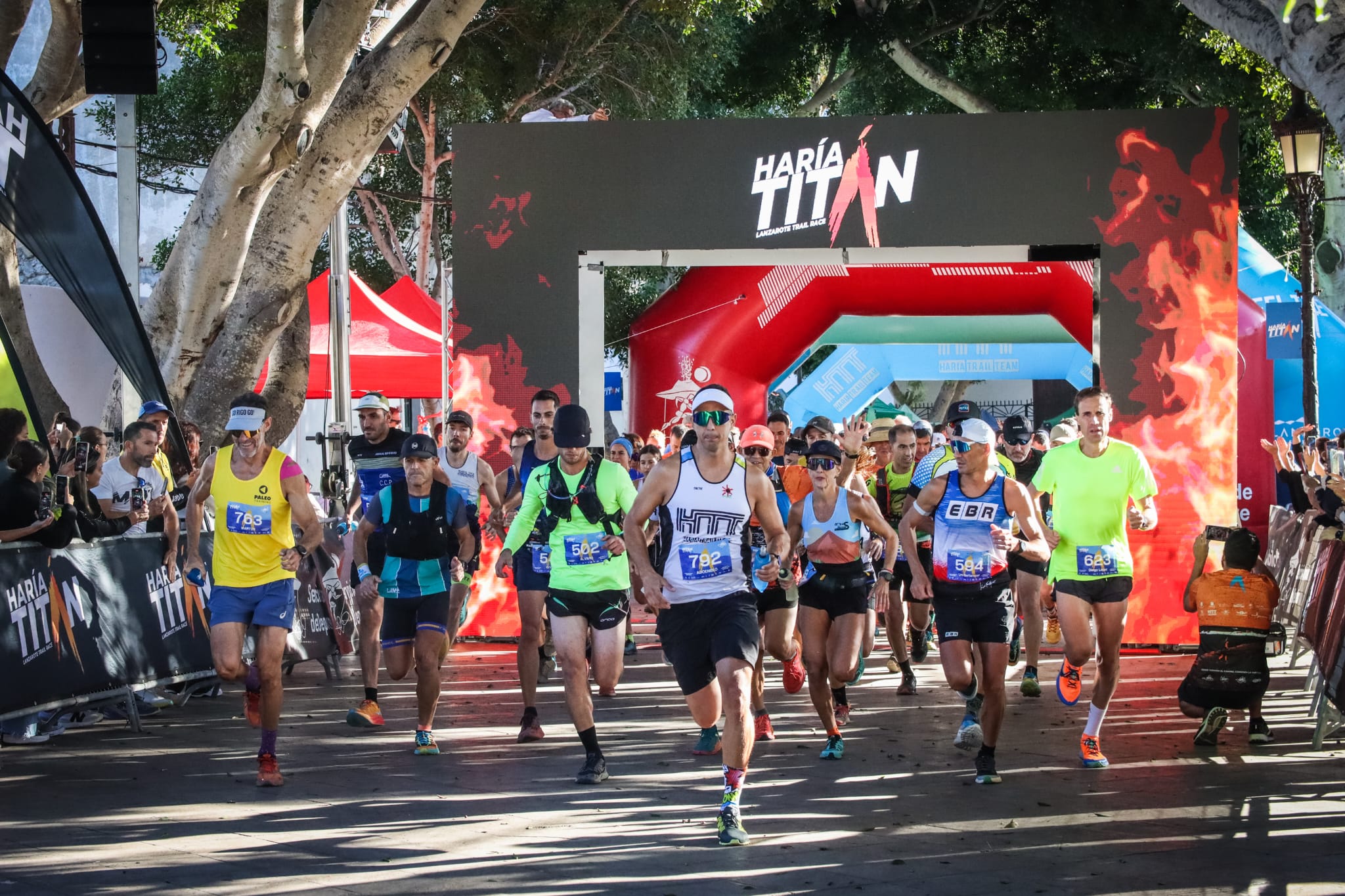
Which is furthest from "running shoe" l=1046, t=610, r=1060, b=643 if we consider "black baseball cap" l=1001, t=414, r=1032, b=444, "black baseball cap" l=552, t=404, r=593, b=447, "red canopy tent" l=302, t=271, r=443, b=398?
"red canopy tent" l=302, t=271, r=443, b=398

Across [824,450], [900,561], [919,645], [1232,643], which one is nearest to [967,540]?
[824,450]

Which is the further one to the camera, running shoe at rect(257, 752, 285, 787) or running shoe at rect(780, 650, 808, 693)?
running shoe at rect(780, 650, 808, 693)

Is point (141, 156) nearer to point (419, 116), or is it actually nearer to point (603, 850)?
point (419, 116)

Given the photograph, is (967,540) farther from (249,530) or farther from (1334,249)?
(1334,249)

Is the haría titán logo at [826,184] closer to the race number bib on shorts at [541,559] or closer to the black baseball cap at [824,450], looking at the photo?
the black baseball cap at [824,450]

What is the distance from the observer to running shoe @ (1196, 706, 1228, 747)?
8.97 m

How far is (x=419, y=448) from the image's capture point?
893 centimetres

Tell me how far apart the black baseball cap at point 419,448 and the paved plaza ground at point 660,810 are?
69.3 inches

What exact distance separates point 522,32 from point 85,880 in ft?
62.8

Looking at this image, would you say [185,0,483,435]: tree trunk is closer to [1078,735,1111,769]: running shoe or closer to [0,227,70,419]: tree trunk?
[0,227,70,419]: tree trunk

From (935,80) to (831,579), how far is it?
52.6ft

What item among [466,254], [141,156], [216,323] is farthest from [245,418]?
[141,156]

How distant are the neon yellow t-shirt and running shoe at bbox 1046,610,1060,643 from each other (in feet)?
12.6

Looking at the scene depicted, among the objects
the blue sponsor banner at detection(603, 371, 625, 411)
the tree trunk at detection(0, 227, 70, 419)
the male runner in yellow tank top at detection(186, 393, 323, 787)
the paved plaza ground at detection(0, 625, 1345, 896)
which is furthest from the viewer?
the blue sponsor banner at detection(603, 371, 625, 411)
